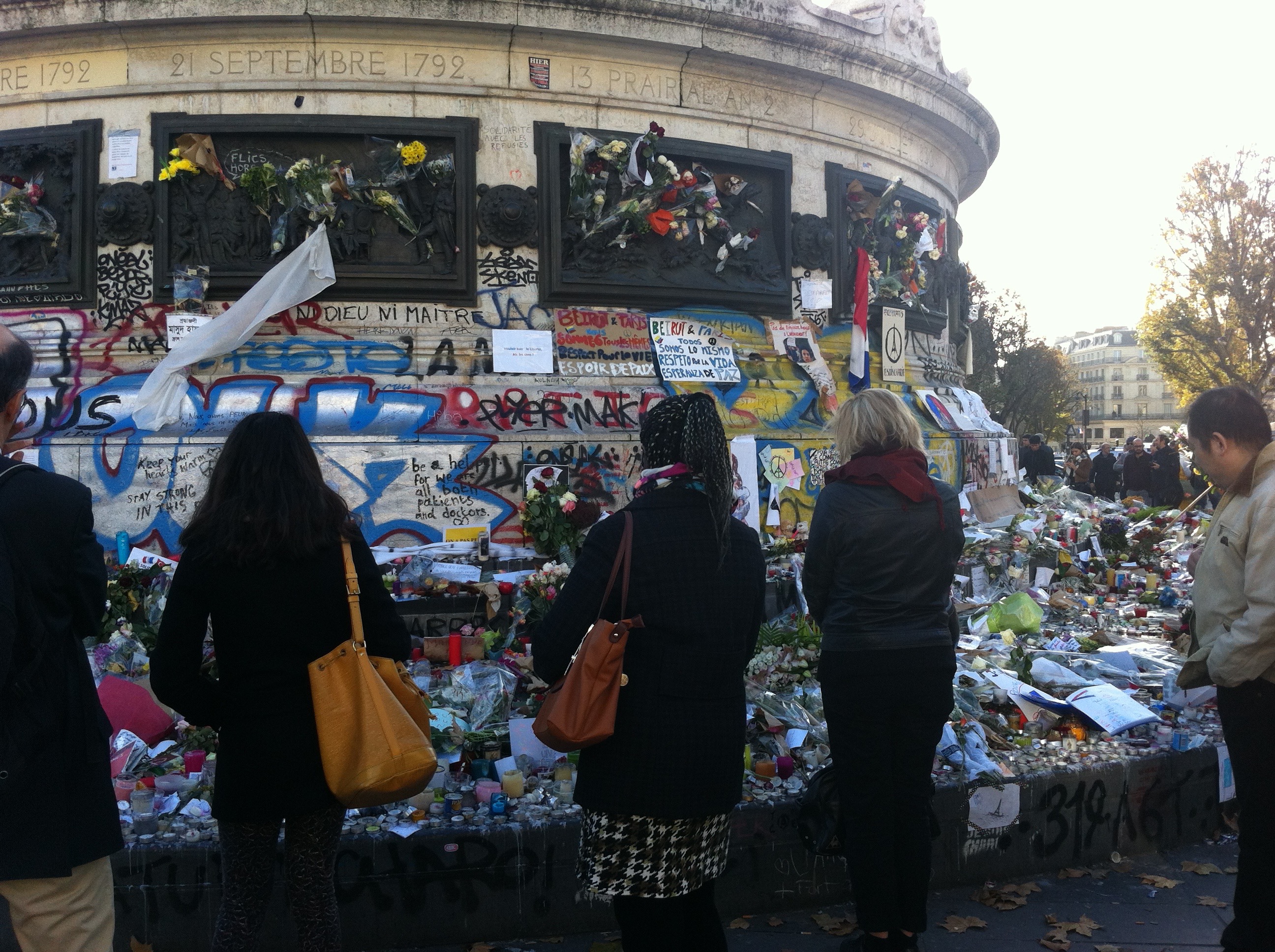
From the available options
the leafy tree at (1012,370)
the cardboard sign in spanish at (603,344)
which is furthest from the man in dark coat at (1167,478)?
the leafy tree at (1012,370)

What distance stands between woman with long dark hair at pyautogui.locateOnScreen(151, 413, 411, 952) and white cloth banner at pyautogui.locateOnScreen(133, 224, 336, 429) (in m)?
5.70

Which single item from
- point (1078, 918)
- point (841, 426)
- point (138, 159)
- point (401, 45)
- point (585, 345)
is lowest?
point (1078, 918)

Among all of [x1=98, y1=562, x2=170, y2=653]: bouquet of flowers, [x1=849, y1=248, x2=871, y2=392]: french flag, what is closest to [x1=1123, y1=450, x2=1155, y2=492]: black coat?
[x1=849, y1=248, x2=871, y2=392]: french flag

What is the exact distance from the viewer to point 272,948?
152 inches

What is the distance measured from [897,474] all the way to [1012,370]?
49.2 meters

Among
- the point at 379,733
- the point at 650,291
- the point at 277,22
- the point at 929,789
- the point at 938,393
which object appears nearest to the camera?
the point at 379,733

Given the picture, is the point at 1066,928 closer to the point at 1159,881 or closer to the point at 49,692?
the point at 1159,881

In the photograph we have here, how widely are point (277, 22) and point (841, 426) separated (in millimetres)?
6846

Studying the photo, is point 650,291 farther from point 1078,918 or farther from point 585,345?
point 1078,918

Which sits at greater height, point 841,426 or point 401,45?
point 401,45

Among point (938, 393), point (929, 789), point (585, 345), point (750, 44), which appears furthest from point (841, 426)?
point (938, 393)

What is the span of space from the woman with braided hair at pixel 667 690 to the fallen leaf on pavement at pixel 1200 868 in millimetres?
2917

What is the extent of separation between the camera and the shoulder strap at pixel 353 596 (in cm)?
280

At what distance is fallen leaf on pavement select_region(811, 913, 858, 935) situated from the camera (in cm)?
413
